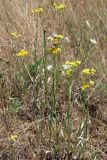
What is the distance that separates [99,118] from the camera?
266 centimetres

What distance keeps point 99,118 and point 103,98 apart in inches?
6.3

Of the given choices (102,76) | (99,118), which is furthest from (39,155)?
(102,76)

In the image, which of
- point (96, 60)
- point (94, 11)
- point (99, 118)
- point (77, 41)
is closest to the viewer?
point (99, 118)

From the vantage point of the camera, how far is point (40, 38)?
10.9 feet

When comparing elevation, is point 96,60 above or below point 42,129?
above

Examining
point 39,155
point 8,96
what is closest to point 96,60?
point 8,96

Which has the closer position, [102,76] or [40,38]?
[102,76]

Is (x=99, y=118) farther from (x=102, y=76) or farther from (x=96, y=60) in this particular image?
(x=96, y=60)

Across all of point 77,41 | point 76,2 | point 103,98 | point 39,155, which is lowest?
point 39,155

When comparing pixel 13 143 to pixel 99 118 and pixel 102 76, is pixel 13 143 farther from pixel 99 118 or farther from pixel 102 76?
pixel 102 76

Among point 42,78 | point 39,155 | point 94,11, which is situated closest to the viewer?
point 39,155

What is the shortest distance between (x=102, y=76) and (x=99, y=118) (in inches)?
14.1

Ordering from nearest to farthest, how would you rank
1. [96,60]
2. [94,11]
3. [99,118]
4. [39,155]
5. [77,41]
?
1. [39,155]
2. [99,118]
3. [96,60]
4. [77,41]
5. [94,11]

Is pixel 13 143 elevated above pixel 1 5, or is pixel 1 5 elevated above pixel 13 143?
pixel 1 5
